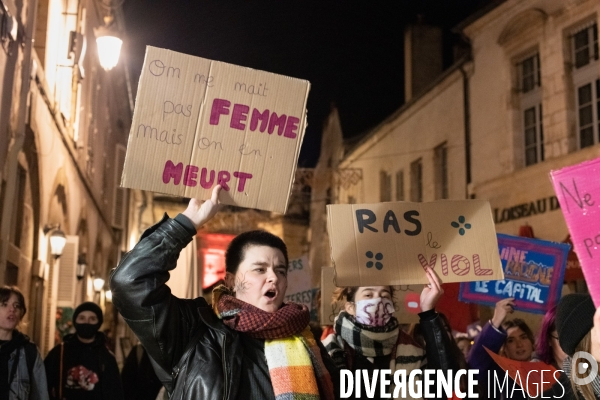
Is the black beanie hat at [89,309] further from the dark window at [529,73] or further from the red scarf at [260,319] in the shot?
the dark window at [529,73]

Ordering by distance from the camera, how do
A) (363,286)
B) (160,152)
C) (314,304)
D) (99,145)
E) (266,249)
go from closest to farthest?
(266,249)
(160,152)
(363,286)
(314,304)
(99,145)

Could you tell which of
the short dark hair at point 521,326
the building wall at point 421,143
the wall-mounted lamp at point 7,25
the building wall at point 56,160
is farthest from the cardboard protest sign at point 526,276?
the building wall at point 421,143

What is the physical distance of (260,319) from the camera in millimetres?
3107

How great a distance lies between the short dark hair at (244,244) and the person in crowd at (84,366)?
4.14 meters

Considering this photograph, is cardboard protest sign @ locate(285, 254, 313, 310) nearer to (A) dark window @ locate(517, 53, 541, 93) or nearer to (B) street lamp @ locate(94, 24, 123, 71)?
(B) street lamp @ locate(94, 24, 123, 71)

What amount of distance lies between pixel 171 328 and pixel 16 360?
3.57m

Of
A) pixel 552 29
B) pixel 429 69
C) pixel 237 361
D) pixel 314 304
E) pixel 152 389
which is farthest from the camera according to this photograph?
pixel 429 69

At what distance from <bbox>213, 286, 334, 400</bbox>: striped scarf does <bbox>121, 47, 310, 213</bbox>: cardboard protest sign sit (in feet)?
2.07

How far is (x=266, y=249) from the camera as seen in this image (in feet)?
11.0

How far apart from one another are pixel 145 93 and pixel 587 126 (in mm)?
14148

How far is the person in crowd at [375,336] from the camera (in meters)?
4.20

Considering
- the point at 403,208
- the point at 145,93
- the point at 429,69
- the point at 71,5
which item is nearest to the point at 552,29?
the point at 429,69

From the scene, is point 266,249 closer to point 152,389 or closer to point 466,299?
point 466,299

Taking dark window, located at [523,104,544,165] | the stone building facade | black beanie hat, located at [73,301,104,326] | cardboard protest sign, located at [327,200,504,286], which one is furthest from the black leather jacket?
dark window, located at [523,104,544,165]
